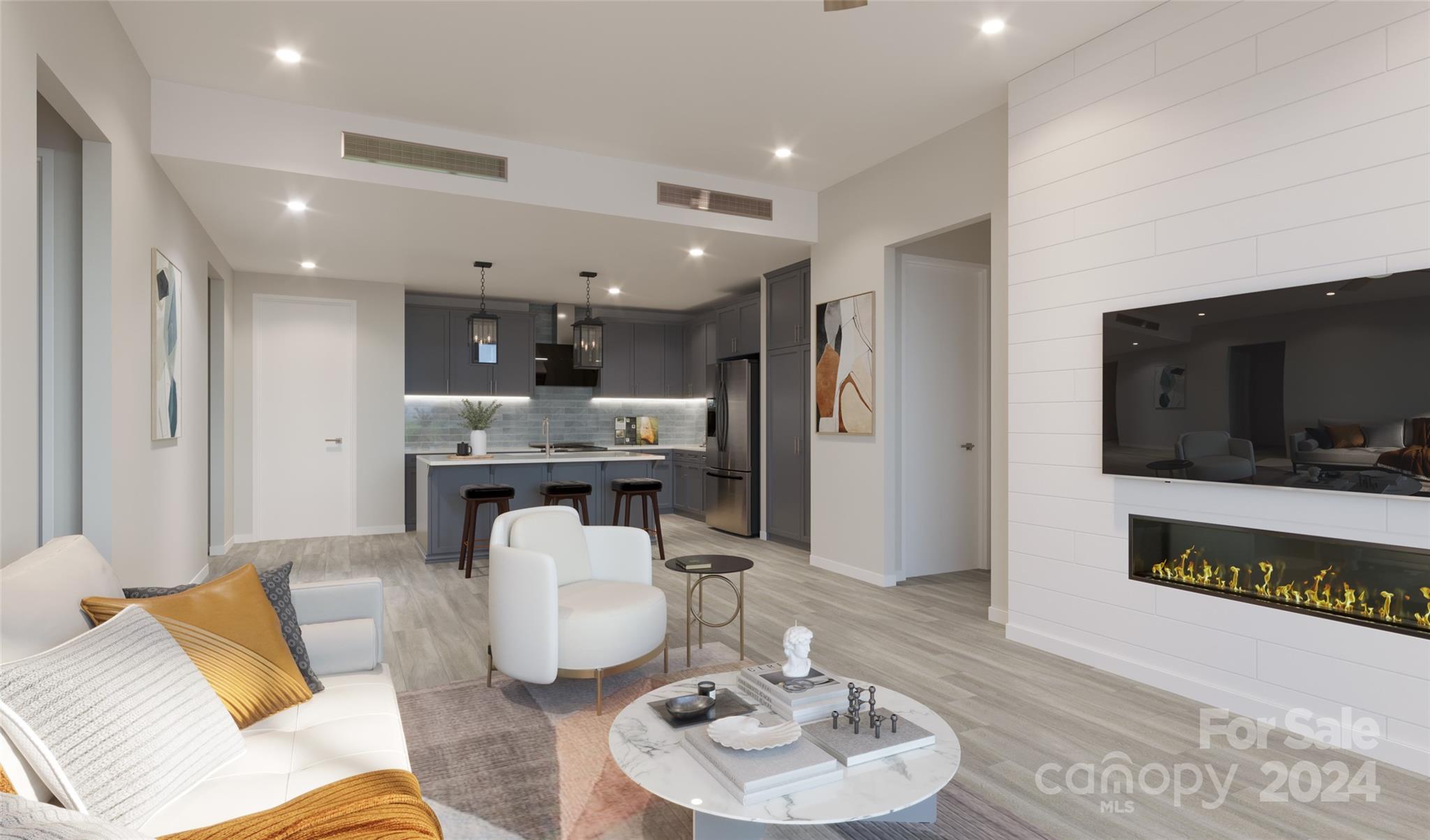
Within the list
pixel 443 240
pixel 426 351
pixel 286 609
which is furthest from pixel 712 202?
pixel 426 351

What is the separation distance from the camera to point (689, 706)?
2066 millimetres

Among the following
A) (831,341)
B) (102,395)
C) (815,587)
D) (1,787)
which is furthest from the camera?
(831,341)

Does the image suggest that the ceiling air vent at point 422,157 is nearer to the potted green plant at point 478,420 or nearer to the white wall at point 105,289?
the white wall at point 105,289

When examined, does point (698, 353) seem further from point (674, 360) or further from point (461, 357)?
point (461, 357)

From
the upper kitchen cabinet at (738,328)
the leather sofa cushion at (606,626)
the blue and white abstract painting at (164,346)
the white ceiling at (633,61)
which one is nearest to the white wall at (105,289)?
the blue and white abstract painting at (164,346)

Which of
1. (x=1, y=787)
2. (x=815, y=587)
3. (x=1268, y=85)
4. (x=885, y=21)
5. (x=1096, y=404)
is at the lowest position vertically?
(x=815, y=587)

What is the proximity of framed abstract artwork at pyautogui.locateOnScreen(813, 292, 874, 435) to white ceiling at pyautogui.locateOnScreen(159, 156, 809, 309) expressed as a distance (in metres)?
0.77

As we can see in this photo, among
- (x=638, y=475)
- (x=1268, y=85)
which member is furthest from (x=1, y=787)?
(x=638, y=475)

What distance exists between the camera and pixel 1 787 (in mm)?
1106

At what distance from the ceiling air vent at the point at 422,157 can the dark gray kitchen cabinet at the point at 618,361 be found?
446 centimetres

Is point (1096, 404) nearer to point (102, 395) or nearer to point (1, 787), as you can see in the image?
point (1, 787)

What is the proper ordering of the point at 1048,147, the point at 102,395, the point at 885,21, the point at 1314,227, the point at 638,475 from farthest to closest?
the point at 638,475, the point at 1048,147, the point at 885,21, the point at 102,395, the point at 1314,227

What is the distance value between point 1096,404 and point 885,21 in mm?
2065

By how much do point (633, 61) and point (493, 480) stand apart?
3886 mm
